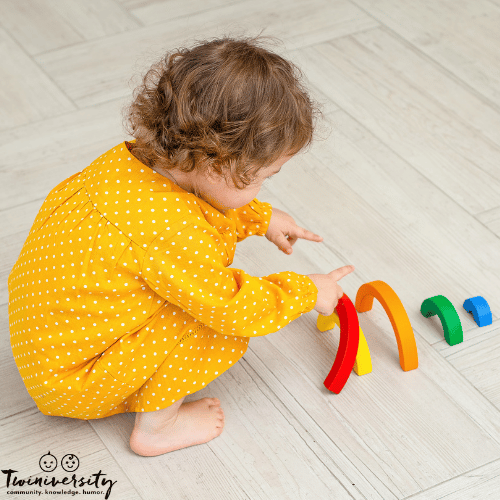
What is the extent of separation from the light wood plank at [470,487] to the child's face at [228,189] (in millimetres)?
469

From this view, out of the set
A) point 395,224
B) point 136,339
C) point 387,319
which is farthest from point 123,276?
point 395,224

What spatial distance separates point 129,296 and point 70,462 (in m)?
0.28

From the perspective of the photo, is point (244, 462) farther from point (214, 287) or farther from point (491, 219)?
point (491, 219)

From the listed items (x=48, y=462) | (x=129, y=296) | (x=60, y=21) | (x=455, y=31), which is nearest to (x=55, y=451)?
(x=48, y=462)

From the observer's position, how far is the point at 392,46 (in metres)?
1.88

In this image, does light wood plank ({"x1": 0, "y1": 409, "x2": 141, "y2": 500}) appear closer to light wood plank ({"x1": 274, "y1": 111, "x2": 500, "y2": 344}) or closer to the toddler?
the toddler

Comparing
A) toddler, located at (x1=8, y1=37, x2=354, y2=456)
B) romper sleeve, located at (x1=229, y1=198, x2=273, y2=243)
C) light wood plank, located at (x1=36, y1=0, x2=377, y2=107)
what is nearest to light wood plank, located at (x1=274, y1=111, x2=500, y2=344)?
romper sleeve, located at (x1=229, y1=198, x2=273, y2=243)

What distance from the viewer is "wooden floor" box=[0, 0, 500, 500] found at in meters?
1.00

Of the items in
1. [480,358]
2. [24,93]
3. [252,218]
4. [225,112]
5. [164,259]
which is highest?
[225,112]

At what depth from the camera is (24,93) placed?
1704 millimetres

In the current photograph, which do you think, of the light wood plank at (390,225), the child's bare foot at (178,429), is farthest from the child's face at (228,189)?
the light wood plank at (390,225)

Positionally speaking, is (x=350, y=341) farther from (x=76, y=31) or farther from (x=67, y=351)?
(x=76, y=31)

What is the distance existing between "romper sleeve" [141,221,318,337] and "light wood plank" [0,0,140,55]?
119cm

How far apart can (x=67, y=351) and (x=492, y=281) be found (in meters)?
0.77
